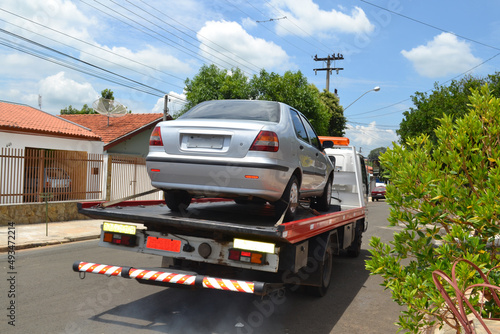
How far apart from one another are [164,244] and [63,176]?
9918mm

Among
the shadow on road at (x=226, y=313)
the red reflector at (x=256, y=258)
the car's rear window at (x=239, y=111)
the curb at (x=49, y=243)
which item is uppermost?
the car's rear window at (x=239, y=111)

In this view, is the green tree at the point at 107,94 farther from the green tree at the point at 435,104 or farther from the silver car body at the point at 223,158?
the silver car body at the point at 223,158

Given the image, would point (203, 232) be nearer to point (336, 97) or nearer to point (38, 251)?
point (38, 251)

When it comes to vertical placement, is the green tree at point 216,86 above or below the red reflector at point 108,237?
above

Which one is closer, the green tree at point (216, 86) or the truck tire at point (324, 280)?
the truck tire at point (324, 280)

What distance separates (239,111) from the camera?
525 centimetres

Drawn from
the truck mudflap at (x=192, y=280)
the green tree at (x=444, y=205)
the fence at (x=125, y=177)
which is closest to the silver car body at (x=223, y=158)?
the truck mudflap at (x=192, y=280)

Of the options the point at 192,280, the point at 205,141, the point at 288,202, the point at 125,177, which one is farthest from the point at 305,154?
the point at 125,177

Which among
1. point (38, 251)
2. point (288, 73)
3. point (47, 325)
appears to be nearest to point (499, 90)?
point (288, 73)

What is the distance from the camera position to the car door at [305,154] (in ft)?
18.0

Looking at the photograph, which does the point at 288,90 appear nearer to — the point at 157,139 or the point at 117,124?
the point at 117,124

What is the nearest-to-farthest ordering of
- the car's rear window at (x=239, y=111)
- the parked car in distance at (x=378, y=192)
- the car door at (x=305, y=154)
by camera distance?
1. the car's rear window at (x=239, y=111)
2. the car door at (x=305, y=154)
3. the parked car in distance at (x=378, y=192)

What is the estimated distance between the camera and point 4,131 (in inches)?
624

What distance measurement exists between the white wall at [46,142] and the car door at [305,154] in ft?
45.1
